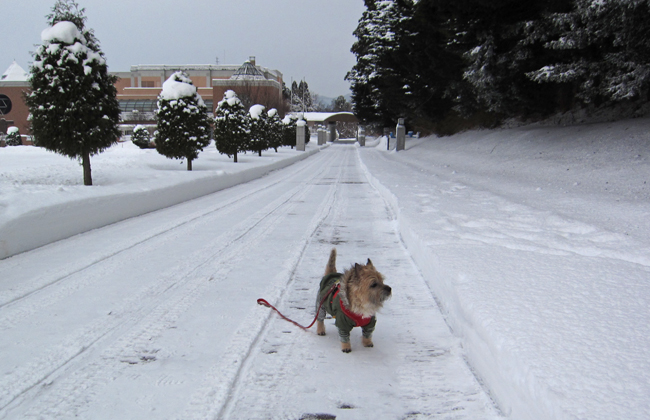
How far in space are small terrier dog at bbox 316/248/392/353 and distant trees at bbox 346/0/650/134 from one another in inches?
421

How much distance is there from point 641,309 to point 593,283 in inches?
26.0

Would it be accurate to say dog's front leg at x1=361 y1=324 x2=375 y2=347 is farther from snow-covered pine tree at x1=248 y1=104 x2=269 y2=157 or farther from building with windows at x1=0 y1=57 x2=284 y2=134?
building with windows at x1=0 y1=57 x2=284 y2=134

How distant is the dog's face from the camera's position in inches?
125

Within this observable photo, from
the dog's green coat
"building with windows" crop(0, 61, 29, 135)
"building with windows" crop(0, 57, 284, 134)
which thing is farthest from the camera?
"building with windows" crop(0, 57, 284, 134)

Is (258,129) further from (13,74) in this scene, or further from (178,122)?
(13,74)

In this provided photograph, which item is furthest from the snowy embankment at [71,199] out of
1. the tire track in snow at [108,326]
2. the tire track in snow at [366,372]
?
the tire track in snow at [366,372]

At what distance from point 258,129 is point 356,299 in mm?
34638

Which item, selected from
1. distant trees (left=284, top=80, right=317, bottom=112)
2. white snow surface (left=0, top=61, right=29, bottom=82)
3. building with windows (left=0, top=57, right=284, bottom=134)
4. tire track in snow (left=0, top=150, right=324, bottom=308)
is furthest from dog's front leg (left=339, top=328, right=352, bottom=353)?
distant trees (left=284, top=80, right=317, bottom=112)

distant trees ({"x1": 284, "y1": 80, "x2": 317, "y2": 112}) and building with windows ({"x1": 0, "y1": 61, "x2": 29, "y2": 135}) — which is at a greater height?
distant trees ({"x1": 284, "y1": 80, "x2": 317, "y2": 112})

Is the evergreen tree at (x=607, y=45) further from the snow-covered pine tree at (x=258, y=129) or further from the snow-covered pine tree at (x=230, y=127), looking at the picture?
the snow-covered pine tree at (x=258, y=129)

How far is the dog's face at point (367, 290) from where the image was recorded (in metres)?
3.17

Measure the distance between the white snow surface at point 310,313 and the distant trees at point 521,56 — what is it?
4684 mm

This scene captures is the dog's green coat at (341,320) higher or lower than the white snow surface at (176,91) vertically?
lower

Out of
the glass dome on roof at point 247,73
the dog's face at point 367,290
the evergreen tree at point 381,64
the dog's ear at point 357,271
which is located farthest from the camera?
the glass dome on roof at point 247,73
